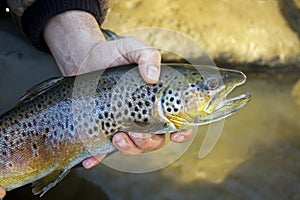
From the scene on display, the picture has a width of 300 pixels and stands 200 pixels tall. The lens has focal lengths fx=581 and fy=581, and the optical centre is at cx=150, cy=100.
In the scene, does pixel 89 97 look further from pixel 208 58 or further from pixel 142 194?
pixel 208 58

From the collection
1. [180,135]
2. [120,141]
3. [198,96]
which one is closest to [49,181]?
[120,141]

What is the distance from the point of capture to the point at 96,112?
161 cm

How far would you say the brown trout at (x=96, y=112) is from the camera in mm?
1562

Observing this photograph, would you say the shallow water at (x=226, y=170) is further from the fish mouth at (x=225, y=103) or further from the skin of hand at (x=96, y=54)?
the fish mouth at (x=225, y=103)

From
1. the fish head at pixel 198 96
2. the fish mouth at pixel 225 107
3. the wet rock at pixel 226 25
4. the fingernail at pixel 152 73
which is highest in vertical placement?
the fingernail at pixel 152 73

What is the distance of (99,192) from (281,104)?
88 centimetres

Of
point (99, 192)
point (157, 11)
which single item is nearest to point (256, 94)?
point (157, 11)

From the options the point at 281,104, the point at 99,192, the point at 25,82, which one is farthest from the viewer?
the point at 281,104

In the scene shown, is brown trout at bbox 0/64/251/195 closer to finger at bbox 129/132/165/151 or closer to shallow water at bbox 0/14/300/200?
finger at bbox 129/132/165/151

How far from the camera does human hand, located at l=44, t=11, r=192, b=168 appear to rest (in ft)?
5.29

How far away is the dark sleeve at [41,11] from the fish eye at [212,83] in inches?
24.0

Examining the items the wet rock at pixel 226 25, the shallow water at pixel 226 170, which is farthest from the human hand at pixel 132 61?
the wet rock at pixel 226 25

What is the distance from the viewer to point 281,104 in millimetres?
2508

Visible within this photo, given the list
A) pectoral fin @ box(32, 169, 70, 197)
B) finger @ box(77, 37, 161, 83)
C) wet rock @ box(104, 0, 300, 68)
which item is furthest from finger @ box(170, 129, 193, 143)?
wet rock @ box(104, 0, 300, 68)
